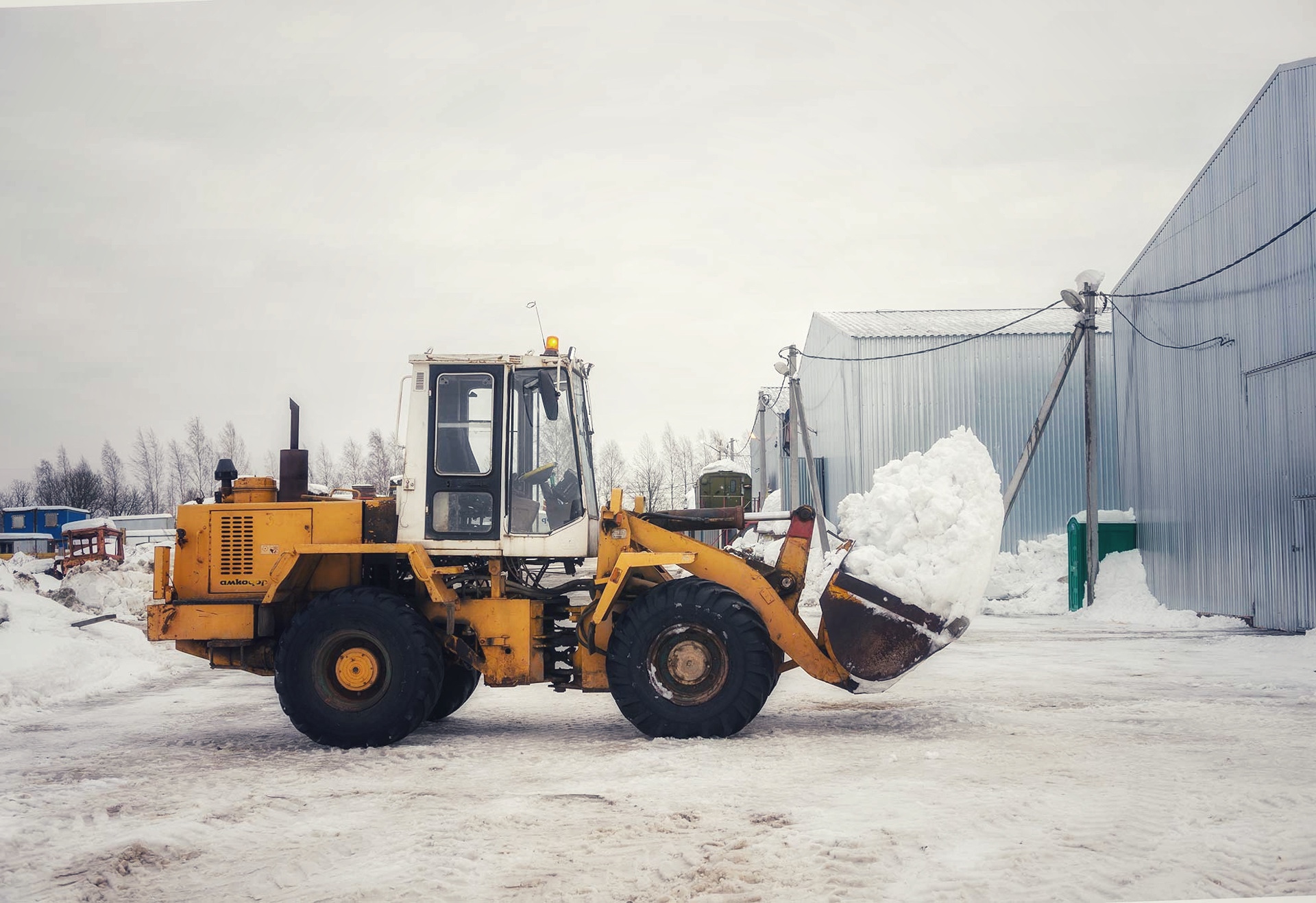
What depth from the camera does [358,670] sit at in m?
7.99

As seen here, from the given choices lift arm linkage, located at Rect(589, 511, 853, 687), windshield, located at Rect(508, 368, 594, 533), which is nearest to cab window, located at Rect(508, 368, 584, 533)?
windshield, located at Rect(508, 368, 594, 533)

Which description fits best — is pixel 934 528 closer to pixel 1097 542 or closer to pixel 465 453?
pixel 465 453

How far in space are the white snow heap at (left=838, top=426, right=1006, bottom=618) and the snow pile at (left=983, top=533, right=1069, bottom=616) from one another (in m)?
11.3

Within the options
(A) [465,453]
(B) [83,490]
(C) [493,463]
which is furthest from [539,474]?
(B) [83,490]

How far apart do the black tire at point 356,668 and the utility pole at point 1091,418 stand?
14278mm

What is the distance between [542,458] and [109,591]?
642 inches

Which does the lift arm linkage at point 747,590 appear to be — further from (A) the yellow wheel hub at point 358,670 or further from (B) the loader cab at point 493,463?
(A) the yellow wheel hub at point 358,670

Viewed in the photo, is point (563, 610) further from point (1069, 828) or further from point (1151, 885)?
point (1151, 885)

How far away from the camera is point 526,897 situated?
4.66 meters

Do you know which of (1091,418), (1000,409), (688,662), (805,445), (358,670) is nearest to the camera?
(688,662)

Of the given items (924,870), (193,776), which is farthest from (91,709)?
(924,870)

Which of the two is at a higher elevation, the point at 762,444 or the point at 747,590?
the point at 762,444

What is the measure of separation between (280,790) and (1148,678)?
853 centimetres

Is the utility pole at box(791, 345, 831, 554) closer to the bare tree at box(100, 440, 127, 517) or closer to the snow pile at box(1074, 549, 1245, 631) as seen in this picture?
the snow pile at box(1074, 549, 1245, 631)
